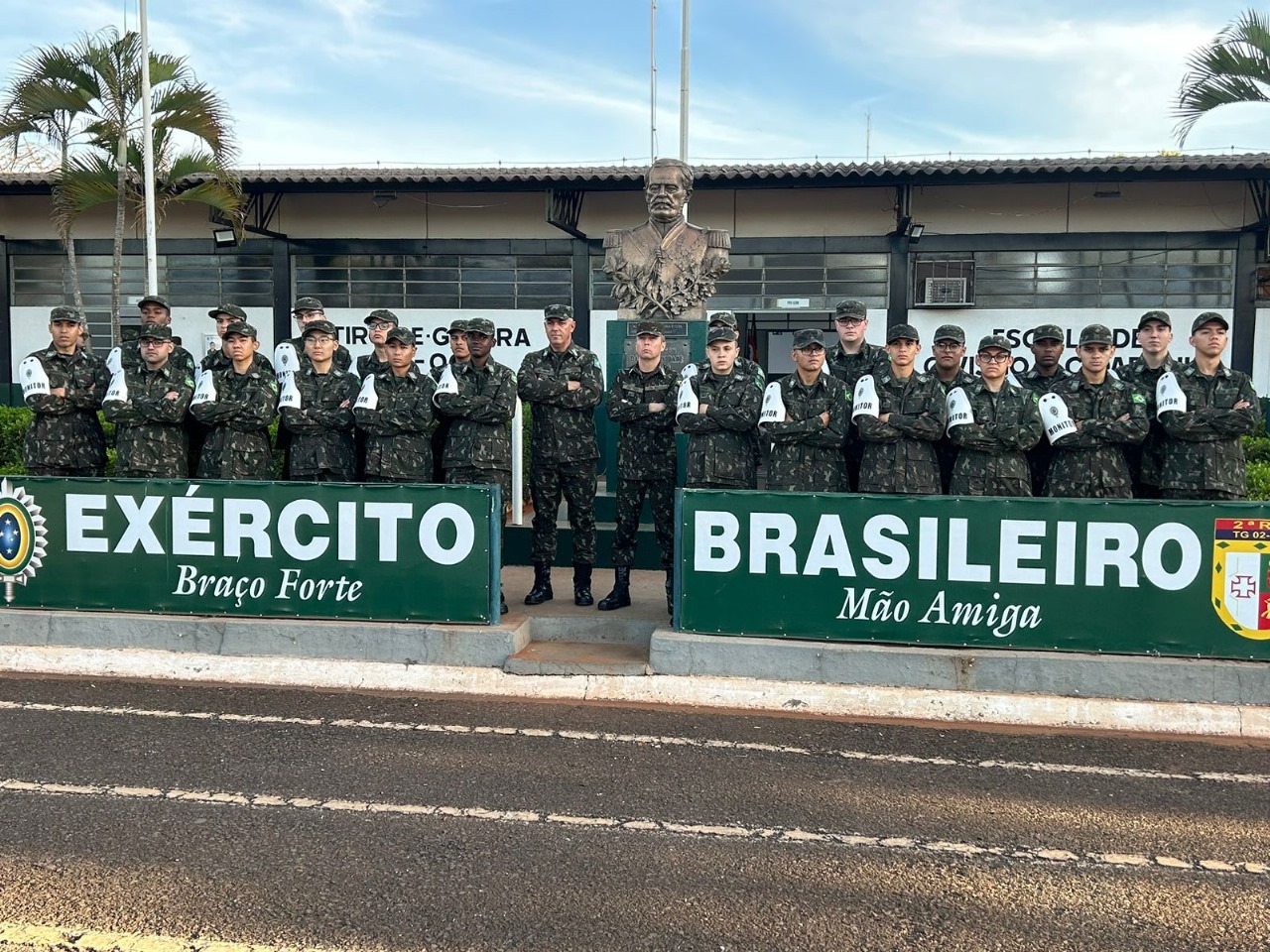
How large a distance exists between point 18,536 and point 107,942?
437 centimetres

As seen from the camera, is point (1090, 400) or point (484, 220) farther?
point (484, 220)

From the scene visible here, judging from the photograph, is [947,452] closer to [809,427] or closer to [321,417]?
[809,427]

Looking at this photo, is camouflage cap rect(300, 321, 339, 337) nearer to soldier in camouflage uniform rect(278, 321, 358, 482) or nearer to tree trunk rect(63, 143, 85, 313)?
soldier in camouflage uniform rect(278, 321, 358, 482)

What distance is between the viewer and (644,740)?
512cm

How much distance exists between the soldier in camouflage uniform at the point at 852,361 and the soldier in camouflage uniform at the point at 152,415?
4320mm

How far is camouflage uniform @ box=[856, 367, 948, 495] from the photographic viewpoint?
630 centimetres

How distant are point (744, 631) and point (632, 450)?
5.42ft

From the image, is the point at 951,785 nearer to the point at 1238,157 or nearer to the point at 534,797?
the point at 534,797

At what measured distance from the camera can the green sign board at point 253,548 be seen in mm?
6301

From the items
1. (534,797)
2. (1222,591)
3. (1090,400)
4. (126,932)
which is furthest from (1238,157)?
(126,932)

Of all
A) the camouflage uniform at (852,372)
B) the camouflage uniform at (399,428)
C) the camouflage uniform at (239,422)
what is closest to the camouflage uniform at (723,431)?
the camouflage uniform at (852,372)

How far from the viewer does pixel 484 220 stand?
17344 millimetres

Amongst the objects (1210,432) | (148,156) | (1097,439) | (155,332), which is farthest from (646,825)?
(148,156)

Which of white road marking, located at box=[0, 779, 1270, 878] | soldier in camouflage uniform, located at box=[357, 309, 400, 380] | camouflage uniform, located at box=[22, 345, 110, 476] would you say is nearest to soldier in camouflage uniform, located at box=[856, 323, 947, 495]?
white road marking, located at box=[0, 779, 1270, 878]
